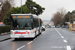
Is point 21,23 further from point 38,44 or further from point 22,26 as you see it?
point 38,44

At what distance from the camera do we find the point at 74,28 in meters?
47.8

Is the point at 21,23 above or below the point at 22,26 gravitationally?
above

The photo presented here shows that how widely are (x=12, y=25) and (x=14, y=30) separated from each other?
64 centimetres

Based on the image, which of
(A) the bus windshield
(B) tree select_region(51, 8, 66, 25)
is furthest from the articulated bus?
(B) tree select_region(51, 8, 66, 25)

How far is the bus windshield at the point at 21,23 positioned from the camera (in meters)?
16.3

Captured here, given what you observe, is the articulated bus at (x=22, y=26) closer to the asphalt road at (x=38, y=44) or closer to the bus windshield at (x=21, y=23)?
the bus windshield at (x=21, y=23)

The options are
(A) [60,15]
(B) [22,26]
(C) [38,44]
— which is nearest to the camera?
(C) [38,44]

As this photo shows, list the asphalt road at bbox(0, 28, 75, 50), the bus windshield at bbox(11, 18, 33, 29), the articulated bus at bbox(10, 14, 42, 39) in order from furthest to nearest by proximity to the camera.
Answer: the bus windshield at bbox(11, 18, 33, 29), the articulated bus at bbox(10, 14, 42, 39), the asphalt road at bbox(0, 28, 75, 50)

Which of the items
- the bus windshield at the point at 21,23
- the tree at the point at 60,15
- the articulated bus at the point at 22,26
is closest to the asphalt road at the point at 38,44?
the articulated bus at the point at 22,26

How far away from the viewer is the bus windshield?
643 inches

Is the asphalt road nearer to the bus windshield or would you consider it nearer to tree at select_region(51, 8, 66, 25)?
the bus windshield

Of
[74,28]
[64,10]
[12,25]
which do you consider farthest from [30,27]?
[64,10]

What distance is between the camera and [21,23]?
16.5m

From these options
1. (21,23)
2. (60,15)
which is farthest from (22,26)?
(60,15)
